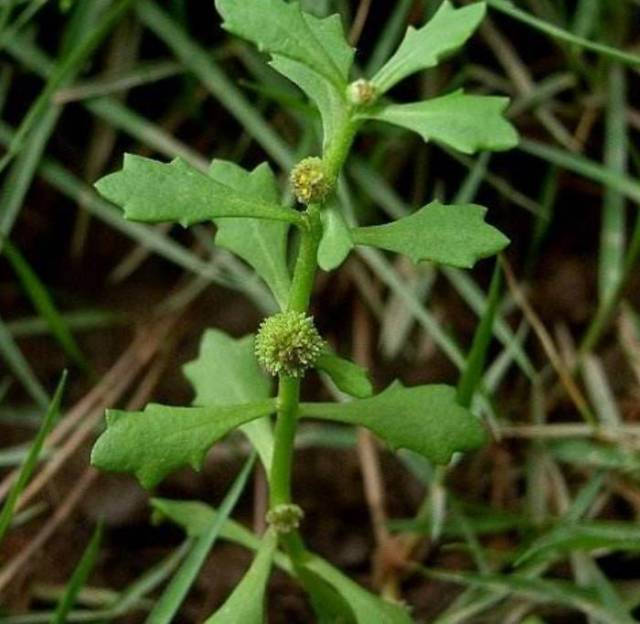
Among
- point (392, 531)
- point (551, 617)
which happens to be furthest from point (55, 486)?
point (551, 617)

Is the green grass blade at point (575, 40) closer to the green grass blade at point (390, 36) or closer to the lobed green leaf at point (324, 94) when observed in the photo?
the green grass blade at point (390, 36)

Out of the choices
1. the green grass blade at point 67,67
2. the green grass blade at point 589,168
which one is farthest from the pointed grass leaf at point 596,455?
the green grass blade at point 67,67

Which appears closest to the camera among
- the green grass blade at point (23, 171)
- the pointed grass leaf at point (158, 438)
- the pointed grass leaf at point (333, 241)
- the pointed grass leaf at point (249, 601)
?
the pointed grass leaf at point (333, 241)

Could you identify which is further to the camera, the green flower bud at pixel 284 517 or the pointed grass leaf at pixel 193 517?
the pointed grass leaf at pixel 193 517

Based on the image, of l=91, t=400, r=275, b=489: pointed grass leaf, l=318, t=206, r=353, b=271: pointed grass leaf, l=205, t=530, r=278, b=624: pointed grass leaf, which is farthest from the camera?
l=205, t=530, r=278, b=624: pointed grass leaf

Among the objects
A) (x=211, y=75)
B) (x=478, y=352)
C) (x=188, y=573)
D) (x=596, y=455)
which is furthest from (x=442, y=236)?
(x=211, y=75)

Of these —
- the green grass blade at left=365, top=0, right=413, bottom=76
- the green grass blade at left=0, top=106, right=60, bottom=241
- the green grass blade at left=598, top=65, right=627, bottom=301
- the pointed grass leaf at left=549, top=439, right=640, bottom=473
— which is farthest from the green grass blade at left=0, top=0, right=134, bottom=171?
the pointed grass leaf at left=549, top=439, right=640, bottom=473

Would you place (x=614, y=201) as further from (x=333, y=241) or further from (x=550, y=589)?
(x=333, y=241)

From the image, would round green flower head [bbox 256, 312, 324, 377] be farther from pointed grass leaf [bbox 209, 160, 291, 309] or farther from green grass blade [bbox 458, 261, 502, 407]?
green grass blade [bbox 458, 261, 502, 407]
